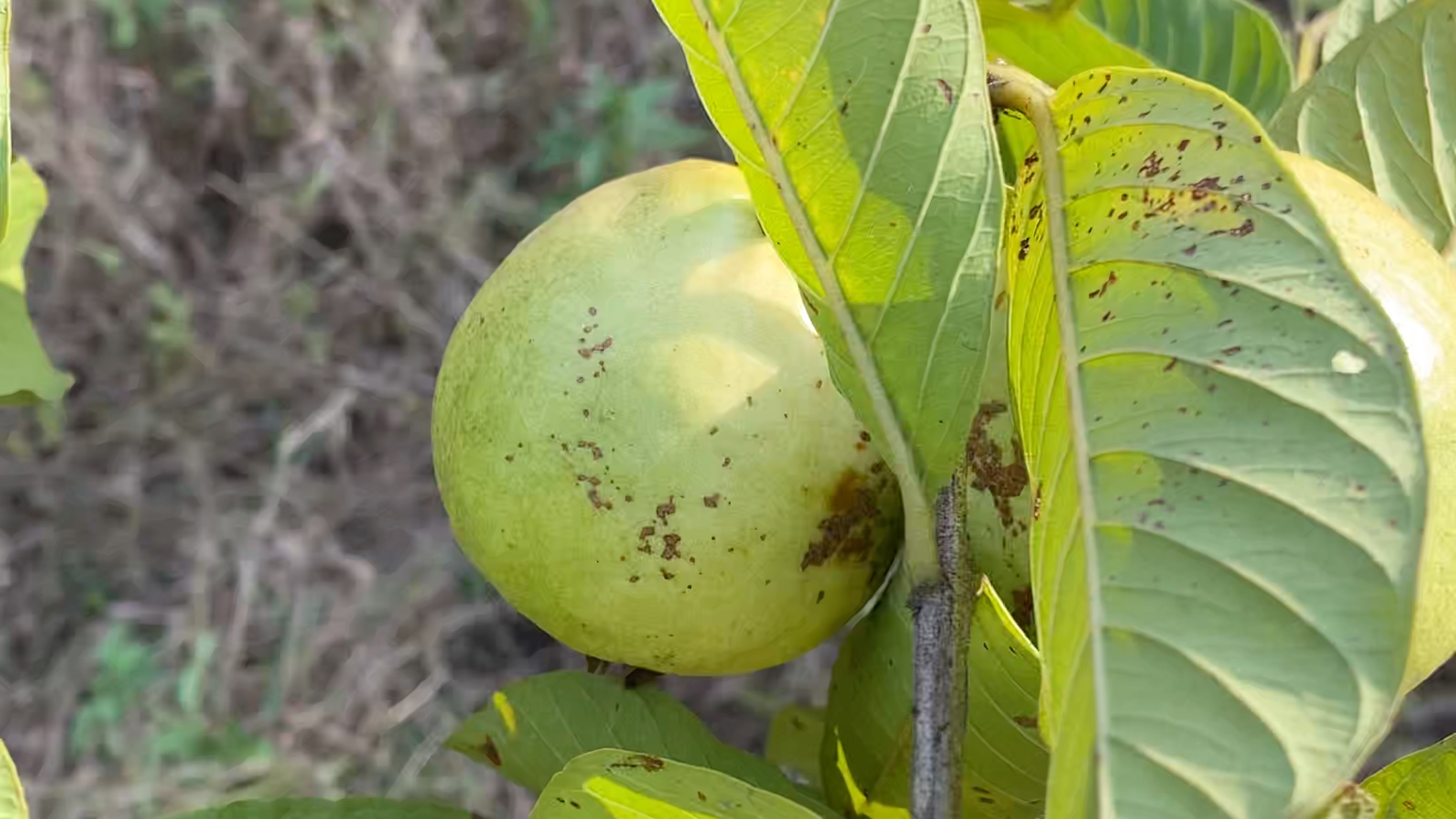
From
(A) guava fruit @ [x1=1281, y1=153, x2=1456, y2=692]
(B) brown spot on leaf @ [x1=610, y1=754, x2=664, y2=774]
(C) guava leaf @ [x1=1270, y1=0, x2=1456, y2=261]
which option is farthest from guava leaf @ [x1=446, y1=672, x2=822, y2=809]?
(C) guava leaf @ [x1=1270, y1=0, x2=1456, y2=261]

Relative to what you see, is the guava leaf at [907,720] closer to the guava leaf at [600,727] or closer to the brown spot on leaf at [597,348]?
the guava leaf at [600,727]

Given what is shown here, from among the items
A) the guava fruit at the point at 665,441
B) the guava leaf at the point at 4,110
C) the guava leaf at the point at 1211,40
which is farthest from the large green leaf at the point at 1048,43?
the guava leaf at the point at 4,110

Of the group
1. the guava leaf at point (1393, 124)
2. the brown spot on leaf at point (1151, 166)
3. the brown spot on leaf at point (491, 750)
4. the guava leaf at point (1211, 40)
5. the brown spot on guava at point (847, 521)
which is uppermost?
the guava leaf at point (1211, 40)

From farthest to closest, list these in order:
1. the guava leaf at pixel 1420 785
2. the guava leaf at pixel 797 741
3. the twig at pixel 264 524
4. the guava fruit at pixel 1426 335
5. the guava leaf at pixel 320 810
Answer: the twig at pixel 264 524
the guava leaf at pixel 797 741
the guava leaf at pixel 320 810
the guava leaf at pixel 1420 785
the guava fruit at pixel 1426 335

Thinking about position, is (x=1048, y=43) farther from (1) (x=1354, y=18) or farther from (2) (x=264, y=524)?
(2) (x=264, y=524)

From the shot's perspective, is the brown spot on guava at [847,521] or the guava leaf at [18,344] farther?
the guava leaf at [18,344]

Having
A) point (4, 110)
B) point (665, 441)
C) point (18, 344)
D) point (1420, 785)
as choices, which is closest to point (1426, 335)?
point (1420, 785)
